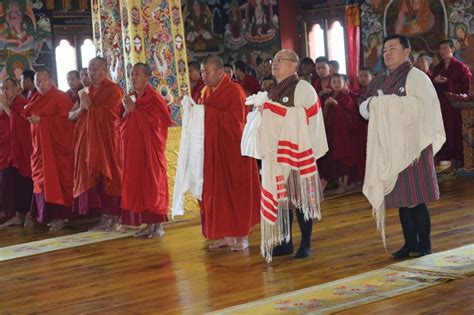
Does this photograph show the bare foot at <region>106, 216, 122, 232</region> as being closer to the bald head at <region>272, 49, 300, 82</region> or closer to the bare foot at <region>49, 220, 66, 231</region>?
the bare foot at <region>49, 220, 66, 231</region>

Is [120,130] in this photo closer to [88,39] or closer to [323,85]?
[323,85]

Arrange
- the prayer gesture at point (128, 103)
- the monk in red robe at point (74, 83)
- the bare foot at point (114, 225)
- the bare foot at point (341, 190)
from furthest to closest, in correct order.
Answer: the bare foot at point (341, 190)
the monk in red robe at point (74, 83)
the bare foot at point (114, 225)
the prayer gesture at point (128, 103)

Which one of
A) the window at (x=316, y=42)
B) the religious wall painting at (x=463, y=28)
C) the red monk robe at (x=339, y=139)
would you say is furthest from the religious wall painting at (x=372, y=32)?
the red monk robe at (x=339, y=139)

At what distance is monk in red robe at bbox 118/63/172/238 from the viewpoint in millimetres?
7508

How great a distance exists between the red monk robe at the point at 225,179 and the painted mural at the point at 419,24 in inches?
275

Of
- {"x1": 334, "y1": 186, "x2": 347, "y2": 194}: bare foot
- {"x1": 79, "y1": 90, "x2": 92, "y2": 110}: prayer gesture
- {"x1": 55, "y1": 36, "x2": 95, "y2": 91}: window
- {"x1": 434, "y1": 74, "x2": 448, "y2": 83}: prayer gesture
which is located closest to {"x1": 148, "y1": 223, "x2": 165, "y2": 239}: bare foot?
{"x1": 79, "y1": 90, "x2": 92, "y2": 110}: prayer gesture

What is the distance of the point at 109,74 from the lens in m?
8.82

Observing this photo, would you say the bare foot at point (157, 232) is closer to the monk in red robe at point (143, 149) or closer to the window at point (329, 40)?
the monk in red robe at point (143, 149)

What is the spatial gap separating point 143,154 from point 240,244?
1487mm

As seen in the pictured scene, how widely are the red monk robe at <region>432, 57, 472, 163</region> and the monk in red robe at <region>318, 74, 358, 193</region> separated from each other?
1459 mm

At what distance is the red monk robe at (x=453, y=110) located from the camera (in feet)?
35.9

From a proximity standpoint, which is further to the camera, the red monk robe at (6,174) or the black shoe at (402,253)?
the red monk robe at (6,174)

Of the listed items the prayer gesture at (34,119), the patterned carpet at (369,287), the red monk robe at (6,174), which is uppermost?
the prayer gesture at (34,119)

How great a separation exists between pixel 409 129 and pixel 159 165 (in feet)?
9.35
